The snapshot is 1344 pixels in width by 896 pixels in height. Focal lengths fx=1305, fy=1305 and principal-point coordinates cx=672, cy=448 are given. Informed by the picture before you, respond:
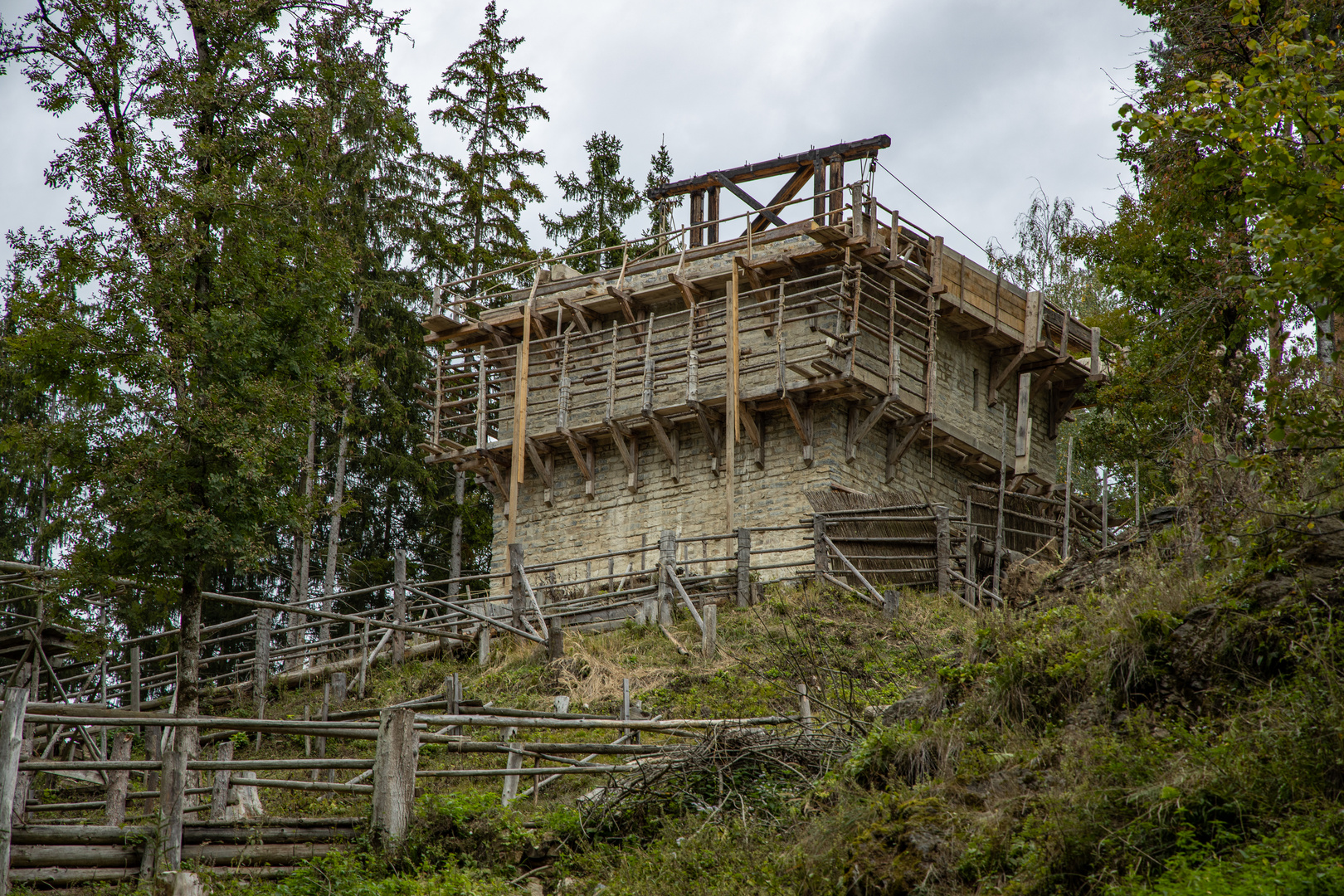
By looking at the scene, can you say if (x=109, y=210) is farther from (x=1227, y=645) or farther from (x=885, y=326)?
(x=885, y=326)

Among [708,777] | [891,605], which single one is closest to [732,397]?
[891,605]

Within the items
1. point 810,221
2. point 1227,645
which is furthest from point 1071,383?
point 1227,645

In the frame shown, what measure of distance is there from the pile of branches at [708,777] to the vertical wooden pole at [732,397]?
34.1 ft

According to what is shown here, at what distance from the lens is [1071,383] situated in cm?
2427

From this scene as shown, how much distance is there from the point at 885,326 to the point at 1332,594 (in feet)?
47.0

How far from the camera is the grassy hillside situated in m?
6.31

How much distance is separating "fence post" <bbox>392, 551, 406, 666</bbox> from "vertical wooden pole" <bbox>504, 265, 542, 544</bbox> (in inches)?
146

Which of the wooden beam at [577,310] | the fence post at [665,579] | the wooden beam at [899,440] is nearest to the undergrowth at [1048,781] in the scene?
the fence post at [665,579]

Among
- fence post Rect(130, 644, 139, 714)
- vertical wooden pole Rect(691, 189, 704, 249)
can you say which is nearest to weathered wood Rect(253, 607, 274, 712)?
fence post Rect(130, 644, 139, 714)

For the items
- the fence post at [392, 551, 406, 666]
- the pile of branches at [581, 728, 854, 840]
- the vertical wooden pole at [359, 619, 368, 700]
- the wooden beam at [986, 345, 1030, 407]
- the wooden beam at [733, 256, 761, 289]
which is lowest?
the pile of branches at [581, 728, 854, 840]

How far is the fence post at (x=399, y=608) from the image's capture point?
1762cm

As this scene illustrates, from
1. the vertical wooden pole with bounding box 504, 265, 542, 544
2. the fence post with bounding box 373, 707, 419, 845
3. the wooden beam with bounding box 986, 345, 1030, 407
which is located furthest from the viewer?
the wooden beam with bounding box 986, 345, 1030, 407

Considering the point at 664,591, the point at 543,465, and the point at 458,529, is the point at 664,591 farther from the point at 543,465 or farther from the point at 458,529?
the point at 458,529

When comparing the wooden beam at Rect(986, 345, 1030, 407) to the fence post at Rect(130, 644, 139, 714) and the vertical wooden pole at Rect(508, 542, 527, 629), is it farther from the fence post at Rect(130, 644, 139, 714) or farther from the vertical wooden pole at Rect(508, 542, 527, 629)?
the fence post at Rect(130, 644, 139, 714)
